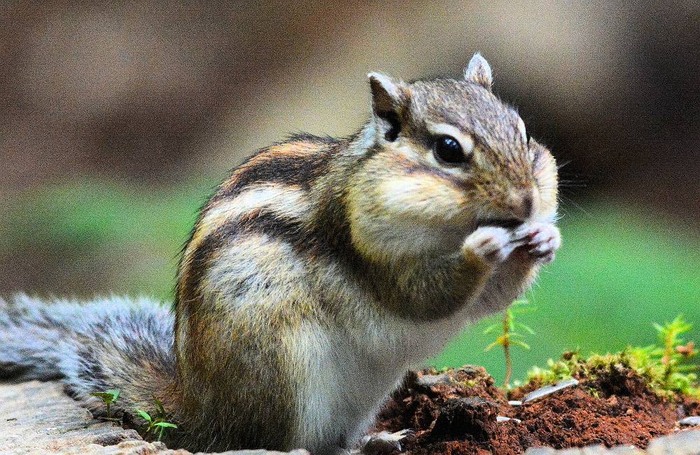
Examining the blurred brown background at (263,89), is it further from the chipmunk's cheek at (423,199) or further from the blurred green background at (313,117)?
the chipmunk's cheek at (423,199)

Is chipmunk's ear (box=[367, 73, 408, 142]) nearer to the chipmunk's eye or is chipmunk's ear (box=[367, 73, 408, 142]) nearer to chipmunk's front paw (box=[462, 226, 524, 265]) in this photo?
the chipmunk's eye

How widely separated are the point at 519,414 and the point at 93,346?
195cm

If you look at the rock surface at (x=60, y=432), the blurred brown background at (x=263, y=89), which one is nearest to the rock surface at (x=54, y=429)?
the rock surface at (x=60, y=432)

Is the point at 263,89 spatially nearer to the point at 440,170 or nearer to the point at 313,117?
the point at 313,117

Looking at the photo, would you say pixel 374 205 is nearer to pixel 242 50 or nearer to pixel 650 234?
pixel 650 234

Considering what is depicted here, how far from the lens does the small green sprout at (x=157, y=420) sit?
374 cm

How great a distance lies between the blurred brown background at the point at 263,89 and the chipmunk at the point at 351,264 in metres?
4.73

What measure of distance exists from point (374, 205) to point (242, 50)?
336 inches

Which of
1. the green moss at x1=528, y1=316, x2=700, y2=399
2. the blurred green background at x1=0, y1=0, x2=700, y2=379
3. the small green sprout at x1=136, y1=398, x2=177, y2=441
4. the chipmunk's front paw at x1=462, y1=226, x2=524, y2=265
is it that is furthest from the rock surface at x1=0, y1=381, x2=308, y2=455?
the blurred green background at x1=0, y1=0, x2=700, y2=379

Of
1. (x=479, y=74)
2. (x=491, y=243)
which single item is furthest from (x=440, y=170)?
(x=479, y=74)

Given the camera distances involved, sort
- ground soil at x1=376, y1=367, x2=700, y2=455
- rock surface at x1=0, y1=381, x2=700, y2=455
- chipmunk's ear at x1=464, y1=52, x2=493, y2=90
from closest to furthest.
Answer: rock surface at x1=0, y1=381, x2=700, y2=455
ground soil at x1=376, y1=367, x2=700, y2=455
chipmunk's ear at x1=464, y1=52, x2=493, y2=90

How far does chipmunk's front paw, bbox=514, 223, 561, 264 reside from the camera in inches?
130

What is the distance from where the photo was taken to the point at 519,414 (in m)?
3.84

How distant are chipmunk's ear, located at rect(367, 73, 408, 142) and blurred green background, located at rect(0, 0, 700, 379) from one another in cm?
347
